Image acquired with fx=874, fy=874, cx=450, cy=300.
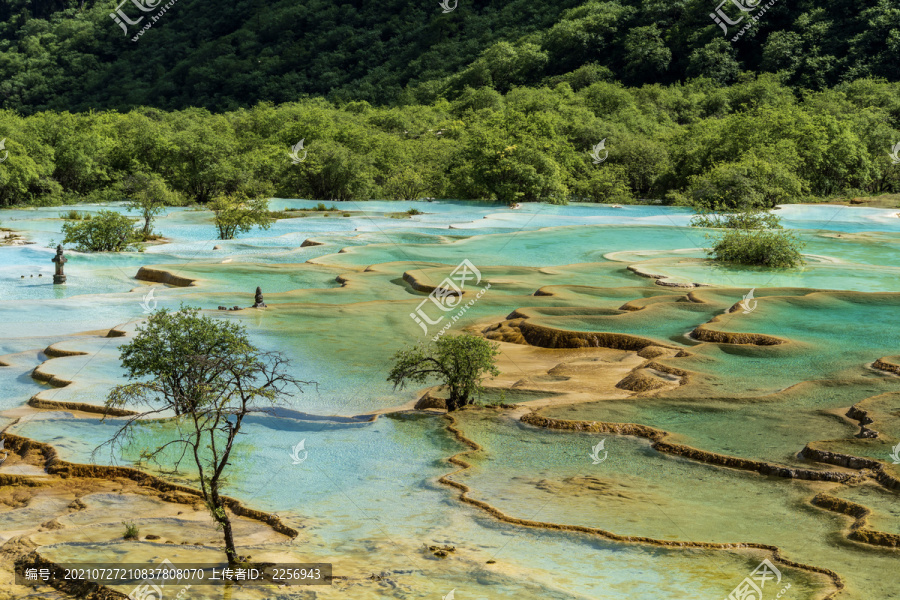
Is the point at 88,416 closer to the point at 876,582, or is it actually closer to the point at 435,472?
the point at 435,472

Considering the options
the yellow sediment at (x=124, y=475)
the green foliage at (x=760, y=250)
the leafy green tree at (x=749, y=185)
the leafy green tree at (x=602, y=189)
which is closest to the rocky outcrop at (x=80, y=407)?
the yellow sediment at (x=124, y=475)

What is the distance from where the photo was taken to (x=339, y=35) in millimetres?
76000

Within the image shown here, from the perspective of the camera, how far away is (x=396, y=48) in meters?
74.1

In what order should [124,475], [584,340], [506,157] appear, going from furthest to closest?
[506,157] < [584,340] < [124,475]

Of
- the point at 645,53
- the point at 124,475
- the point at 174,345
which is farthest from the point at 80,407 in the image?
the point at 645,53

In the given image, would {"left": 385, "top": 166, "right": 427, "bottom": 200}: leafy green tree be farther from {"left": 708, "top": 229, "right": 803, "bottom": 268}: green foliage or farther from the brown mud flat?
the brown mud flat

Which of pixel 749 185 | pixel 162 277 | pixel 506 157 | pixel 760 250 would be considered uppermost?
pixel 506 157

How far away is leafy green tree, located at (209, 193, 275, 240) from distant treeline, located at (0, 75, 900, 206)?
10.0m

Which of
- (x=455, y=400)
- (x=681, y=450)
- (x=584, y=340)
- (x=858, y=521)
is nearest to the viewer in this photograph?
(x=858, y=521)

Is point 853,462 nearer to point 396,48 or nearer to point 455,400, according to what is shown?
point 455,400

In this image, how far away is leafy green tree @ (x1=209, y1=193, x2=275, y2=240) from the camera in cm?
2448

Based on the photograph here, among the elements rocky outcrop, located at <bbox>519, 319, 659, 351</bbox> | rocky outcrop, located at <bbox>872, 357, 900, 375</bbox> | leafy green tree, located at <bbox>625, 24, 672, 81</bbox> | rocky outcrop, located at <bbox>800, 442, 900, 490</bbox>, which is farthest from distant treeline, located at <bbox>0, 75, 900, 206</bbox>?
rocky outcrop, located at <bbox>800, 442, 900, 490</bbox>

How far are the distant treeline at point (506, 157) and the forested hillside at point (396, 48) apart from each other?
8.79 meters

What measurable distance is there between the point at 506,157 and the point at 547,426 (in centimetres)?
2628
